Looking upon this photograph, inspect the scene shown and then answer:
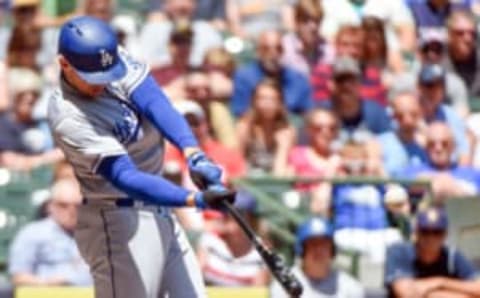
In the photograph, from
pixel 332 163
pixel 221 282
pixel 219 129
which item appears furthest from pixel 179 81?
pixel 221 282

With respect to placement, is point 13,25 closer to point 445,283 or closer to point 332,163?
point 332,163

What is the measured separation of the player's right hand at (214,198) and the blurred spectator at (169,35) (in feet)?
16.5

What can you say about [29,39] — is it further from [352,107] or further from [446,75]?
[446,75]

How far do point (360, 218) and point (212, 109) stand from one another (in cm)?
125

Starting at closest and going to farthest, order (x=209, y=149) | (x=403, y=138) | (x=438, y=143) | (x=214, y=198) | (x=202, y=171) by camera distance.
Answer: (x=214, y=198), (x=202, y=171), (x=209, y=149), (x=438, y=143), (x=403, y=138)

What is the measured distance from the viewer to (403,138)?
390 inches

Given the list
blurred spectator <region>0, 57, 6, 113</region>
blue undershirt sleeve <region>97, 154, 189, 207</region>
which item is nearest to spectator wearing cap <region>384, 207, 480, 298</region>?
blurred spectator <region>0, 57, 6, 113</region>

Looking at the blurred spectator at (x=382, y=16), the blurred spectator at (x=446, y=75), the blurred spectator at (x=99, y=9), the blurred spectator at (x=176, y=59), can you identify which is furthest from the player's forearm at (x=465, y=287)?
the blurred spectator at (x=99, y=9)

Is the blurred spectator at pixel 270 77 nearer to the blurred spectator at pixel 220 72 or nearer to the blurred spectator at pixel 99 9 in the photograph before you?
the blurred spectator at pixel 220 72

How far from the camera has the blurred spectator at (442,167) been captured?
31.4 feet

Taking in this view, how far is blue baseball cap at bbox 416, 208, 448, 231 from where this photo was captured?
856 centimetres

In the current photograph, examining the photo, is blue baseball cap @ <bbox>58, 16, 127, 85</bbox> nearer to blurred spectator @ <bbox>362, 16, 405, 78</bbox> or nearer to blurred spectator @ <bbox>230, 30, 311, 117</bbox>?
blurred spectator @ <bbox>230, 30, 311, 117</bbox>

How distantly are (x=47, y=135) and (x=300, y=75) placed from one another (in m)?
1.79

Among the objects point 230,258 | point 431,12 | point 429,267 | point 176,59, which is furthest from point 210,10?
point 429,267
